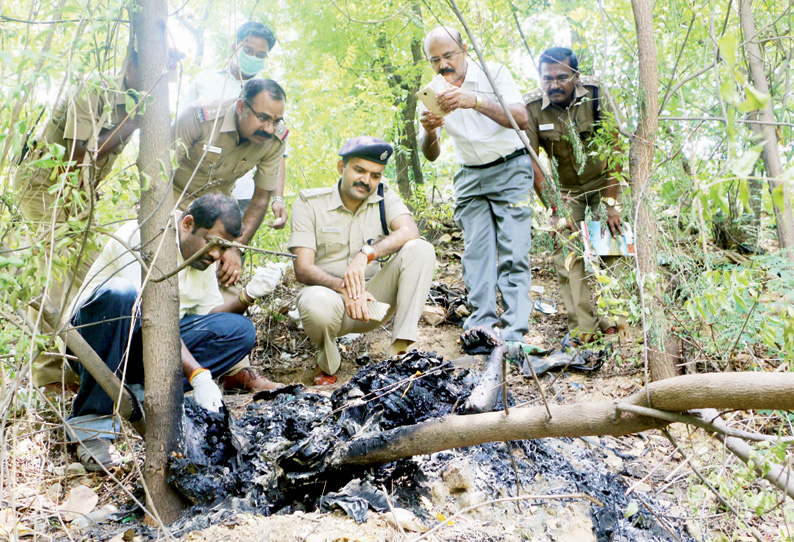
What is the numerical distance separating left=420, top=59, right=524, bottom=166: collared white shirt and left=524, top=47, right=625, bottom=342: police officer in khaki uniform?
0.32 m

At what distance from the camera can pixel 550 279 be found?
6.08 metres

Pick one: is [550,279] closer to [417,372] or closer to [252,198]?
[252,198]

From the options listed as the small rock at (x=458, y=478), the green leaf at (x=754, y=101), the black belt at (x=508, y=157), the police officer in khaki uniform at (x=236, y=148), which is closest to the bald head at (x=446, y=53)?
the black belt at (x=508, y=157)

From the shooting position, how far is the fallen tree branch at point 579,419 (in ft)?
4.73

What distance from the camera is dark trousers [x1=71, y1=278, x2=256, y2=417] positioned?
2836 mm

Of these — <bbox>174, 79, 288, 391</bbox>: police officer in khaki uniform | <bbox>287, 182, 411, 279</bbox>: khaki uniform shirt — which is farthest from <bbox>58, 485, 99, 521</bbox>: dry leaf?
<bbox>287, 182, 411, 279</bbox>: khaki uniform shirt

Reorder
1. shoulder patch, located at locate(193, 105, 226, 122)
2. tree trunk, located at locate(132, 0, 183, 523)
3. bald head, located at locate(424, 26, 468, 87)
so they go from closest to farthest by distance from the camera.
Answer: tree trunk, located at locate(132, 0, 183, 523), shoulder patch, located at locate(193, 105, 226, 122), bald head, located at locate(424, 26, 468, 87)

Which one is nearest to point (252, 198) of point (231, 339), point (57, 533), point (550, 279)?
point (231, 339)

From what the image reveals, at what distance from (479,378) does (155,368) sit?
1.47 m

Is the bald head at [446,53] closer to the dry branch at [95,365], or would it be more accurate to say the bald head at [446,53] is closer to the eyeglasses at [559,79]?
the eyeglasses at [559,79]

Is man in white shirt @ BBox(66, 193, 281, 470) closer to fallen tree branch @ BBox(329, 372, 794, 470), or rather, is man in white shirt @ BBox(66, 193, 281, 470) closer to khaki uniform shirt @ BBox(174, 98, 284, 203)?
khaki uniform shirt @ BBox(174, 98, 284, 203)

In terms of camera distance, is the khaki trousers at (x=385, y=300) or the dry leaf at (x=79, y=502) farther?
the khaki trousers at (x=385, y=300)

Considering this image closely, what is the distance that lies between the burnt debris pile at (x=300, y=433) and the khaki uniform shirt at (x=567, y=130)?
2160 millimetres

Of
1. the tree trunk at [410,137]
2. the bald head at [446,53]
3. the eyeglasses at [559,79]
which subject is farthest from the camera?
the tree trunk at [410,137]
